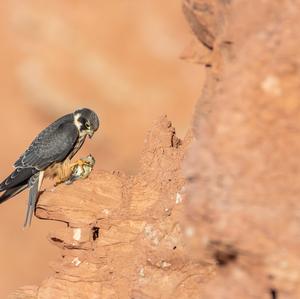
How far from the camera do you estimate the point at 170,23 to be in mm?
27250

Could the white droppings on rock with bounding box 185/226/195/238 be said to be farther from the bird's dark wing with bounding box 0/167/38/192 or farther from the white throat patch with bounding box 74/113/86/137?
the white throat patch with bounding box 74/113/86/137

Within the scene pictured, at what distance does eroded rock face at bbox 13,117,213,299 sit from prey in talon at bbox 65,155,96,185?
1.80 ft

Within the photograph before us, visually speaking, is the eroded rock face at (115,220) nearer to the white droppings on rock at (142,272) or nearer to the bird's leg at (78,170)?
the white droppings on rock at (142,272)

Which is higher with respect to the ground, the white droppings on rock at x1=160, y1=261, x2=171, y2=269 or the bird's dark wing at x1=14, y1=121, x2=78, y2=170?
the bird's dark wing at x1=14, y1=121, x2=78, y2=170

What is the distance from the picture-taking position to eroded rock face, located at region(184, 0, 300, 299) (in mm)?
4824

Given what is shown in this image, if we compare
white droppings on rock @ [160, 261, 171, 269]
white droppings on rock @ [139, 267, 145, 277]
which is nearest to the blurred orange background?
white droppings on rock @ [139, 267, 145, 277]

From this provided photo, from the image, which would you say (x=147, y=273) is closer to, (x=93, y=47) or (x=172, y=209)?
(x=172, y=209)

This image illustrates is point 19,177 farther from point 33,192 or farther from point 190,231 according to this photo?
point 190,231

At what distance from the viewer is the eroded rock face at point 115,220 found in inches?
318

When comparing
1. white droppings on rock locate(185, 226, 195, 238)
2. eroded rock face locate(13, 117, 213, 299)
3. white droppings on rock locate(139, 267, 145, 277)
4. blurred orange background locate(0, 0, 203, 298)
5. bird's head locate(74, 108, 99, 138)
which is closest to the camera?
white droppings on rock locate(185, 226, 195, 238)

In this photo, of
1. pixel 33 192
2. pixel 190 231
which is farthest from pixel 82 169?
pixel 190 231

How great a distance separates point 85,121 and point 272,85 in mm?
6762

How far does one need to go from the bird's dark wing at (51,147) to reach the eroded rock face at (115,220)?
202 cm

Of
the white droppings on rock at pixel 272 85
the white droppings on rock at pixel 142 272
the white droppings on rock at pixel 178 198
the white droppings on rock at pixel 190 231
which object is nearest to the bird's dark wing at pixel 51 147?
the white droppings on rock at pixel 178 198
